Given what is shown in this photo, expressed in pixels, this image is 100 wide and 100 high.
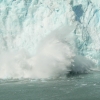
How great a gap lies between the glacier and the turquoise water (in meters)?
4.06

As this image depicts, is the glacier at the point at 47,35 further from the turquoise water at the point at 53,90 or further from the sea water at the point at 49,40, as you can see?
the turquoise water at the point at 53,90

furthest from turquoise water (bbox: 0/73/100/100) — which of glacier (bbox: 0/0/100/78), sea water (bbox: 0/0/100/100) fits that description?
glacier (bbox: 0/0/100/78)

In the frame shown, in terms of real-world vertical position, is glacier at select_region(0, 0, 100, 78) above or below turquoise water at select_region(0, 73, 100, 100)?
above

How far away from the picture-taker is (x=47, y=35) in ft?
89.2

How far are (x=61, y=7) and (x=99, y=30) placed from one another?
4.31 m

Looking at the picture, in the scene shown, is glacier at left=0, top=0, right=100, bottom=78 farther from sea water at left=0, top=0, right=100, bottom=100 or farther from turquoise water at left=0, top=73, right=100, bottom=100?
turquoise water at left=0, top=73, right=100, bottom=100

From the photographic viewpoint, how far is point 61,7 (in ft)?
93.8

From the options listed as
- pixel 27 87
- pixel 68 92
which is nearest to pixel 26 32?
pixel 27 87

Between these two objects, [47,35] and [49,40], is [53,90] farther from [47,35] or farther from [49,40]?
[47,35]

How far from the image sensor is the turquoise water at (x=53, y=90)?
647 inches

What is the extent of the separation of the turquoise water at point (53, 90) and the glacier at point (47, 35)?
406cm

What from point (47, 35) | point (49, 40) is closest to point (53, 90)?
point (49, 40)

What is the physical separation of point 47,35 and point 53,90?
9.68 metres

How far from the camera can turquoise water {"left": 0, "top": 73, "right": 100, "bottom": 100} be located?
16422mm
